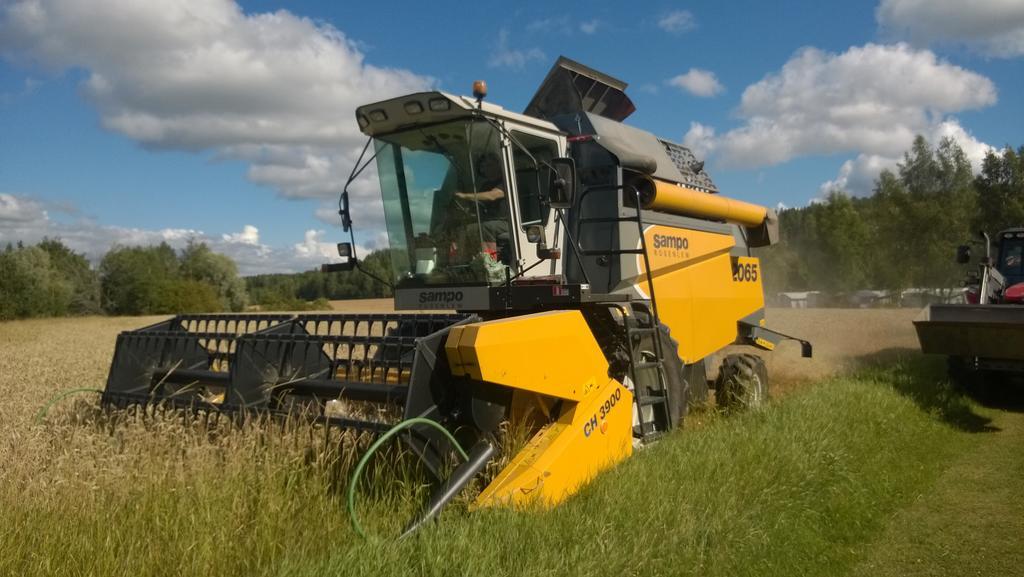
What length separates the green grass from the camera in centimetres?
290

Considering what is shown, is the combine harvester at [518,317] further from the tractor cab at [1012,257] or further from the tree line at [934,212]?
the tree line at [934,212]

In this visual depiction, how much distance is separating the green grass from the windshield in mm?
2076

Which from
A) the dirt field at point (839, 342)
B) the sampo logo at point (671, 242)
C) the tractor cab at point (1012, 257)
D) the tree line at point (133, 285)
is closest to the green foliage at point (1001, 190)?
the dirt field at point (839, 342)

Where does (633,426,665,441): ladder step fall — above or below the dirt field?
above

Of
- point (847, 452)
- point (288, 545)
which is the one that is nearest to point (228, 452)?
point (288, 545)

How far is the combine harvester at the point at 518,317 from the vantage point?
3.96 meters

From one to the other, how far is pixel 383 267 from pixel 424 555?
378 centimetres

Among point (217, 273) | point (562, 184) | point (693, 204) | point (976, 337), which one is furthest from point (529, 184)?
point (217, 273)

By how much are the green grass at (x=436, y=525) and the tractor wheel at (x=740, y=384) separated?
2.26m

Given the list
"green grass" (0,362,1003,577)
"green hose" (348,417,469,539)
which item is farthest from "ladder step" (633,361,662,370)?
"green hose" (348,417,469,539)

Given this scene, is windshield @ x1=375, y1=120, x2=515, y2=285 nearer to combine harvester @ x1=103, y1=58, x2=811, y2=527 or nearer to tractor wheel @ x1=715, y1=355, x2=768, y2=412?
combine harvester @ x1=103, y1=58, x2=811, y2=527

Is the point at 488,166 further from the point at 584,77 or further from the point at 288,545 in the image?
the point at 288,545

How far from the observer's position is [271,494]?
11.4ft

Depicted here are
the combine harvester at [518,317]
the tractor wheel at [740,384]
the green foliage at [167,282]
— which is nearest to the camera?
the combine harvester at [518,317]
